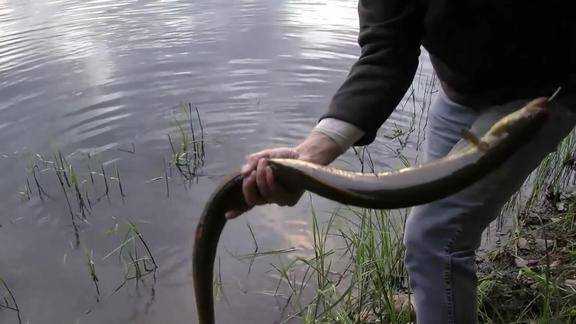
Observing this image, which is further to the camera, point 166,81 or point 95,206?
point 166,81

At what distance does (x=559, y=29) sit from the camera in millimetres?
1702

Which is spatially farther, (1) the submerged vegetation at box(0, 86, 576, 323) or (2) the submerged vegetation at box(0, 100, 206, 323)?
(2) the submerged vegetation at box(0, 100, 206, 323)

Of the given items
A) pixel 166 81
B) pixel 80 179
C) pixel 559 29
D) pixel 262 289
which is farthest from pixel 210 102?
pixel 559 29

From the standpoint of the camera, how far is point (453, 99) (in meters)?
1.94

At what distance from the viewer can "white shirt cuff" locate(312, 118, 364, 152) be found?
1914mm

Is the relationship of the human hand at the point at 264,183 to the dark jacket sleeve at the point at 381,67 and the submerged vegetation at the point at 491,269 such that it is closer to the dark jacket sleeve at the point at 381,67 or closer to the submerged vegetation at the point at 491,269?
the dark jacket sleeve at the point at 381,67

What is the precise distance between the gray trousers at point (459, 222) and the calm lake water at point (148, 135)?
1.77 m

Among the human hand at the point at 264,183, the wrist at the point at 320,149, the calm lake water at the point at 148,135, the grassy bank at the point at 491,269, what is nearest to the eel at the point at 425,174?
the human hand at the point at 264,183

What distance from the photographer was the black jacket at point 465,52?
1707 mm

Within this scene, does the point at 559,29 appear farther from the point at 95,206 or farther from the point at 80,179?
the point at 80,179

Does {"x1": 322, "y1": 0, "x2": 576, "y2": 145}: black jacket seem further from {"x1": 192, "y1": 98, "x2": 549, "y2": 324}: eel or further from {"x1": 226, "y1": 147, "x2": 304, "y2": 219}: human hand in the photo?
{"x1": 226, "y1": 147, "x2": 304, "y2": 219}: human hand

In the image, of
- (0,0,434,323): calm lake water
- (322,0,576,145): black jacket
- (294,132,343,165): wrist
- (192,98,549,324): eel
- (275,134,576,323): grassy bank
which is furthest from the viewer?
(0,0,434,323): calm lake water

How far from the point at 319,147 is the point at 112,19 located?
31.8ft

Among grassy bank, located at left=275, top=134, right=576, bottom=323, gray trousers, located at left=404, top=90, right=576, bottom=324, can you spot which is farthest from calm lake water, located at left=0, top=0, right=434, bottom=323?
gray trousers, located at left=404, top=90, right=576, bottom=324
